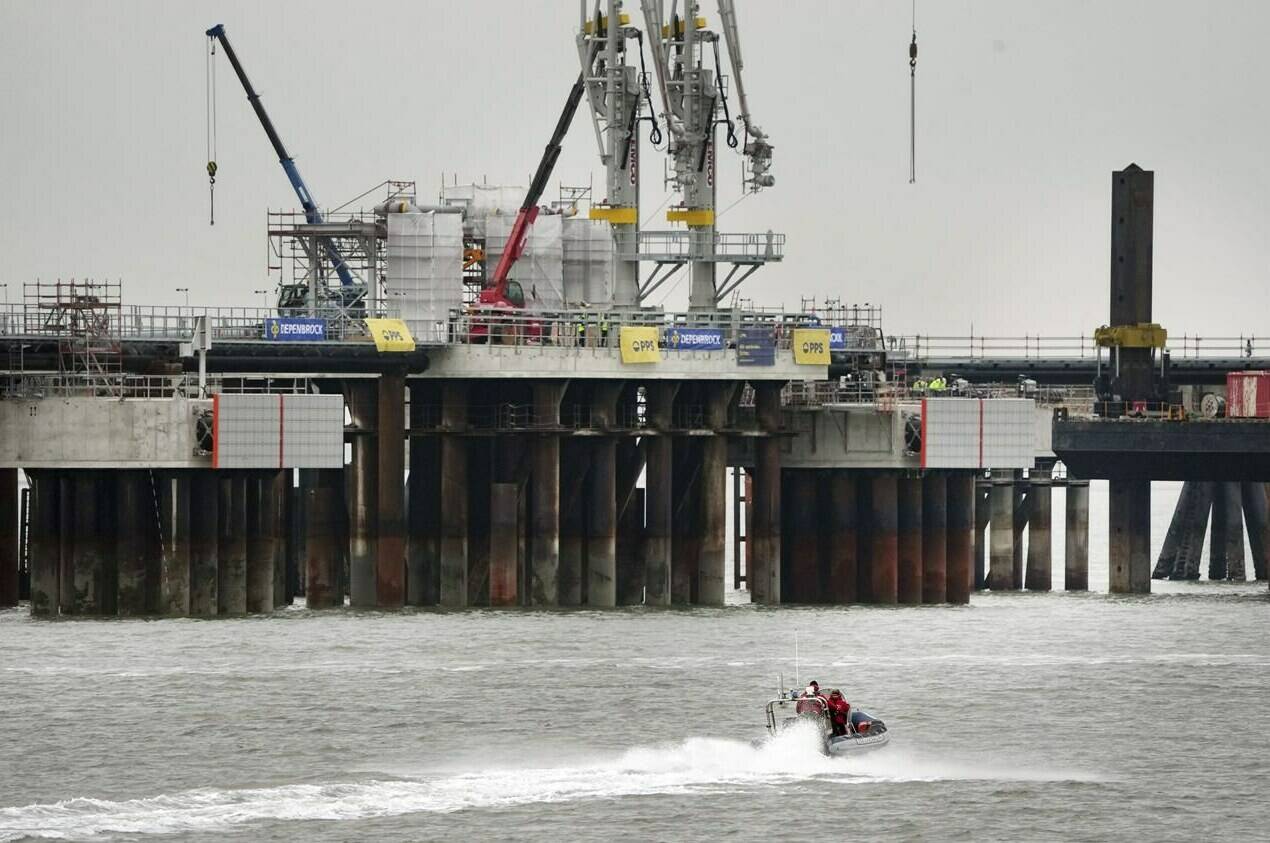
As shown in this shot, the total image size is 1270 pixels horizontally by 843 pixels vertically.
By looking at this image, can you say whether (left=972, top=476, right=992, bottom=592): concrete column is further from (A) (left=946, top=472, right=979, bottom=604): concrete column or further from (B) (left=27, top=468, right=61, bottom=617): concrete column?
(B) (left=27, top=468, right=61, bottom=617): concrete column

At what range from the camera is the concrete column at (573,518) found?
126 metres

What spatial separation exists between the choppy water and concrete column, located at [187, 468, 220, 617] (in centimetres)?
185

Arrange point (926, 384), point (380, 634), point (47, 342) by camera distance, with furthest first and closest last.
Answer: point (926, 384) < point (47, 342) < point (380, 634)

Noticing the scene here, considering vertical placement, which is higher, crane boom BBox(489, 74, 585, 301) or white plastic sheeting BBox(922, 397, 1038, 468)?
crane boom BBox(489, 74, 585, 301)

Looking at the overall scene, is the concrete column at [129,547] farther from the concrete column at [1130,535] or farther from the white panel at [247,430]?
the concrete column at [1130,535]

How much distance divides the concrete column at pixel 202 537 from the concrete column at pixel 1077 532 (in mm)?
49191

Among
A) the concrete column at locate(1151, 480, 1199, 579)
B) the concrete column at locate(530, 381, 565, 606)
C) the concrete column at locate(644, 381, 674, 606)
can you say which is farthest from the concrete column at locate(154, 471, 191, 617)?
the concrete column at locate(1151, 480, 1199, 579)

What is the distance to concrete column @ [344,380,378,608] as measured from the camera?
4806 inches

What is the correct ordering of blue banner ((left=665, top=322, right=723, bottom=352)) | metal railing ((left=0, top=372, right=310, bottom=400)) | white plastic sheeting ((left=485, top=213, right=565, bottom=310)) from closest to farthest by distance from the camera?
metal railing ((left=0, top=372, right=310, bottom=400)), blue banner ((left=665, top=322, right=723, bottom=352)), white plastic sheeting ((left=485, top=213, right=565, bottom=310))

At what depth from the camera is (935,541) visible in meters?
134

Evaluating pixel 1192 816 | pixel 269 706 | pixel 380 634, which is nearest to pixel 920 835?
pixel 1192 816

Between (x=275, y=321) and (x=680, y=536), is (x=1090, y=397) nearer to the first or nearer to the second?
(x=680, y=536)

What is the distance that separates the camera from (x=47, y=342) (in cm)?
11938

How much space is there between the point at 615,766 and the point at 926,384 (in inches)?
2676
